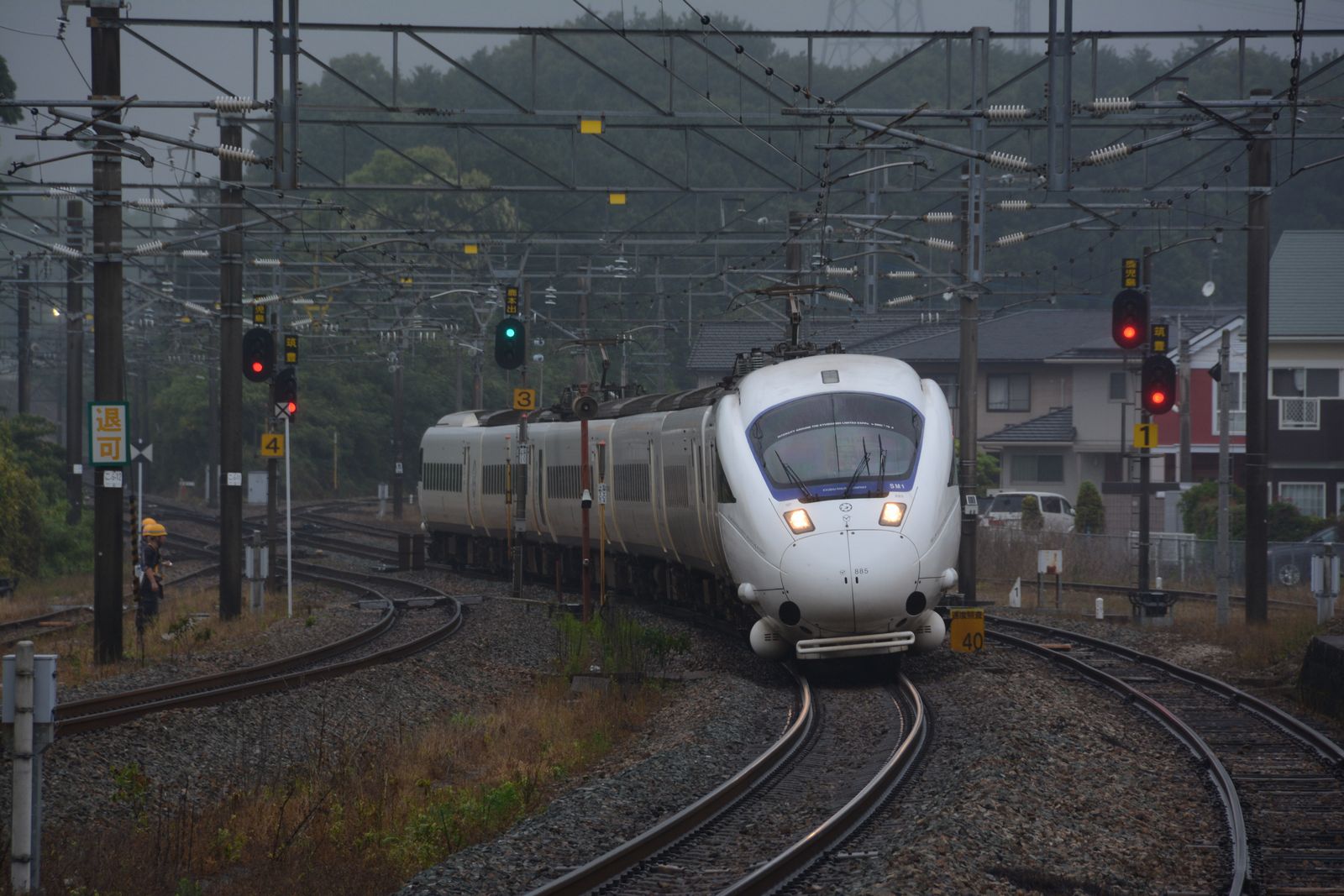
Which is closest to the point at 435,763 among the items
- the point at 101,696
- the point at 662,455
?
the point at 101,696

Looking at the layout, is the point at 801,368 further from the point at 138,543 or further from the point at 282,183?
the point at 138,543

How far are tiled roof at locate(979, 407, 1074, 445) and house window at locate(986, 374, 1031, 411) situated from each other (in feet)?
4.98

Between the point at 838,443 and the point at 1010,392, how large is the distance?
48321 millimetres

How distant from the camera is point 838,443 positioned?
16.7m

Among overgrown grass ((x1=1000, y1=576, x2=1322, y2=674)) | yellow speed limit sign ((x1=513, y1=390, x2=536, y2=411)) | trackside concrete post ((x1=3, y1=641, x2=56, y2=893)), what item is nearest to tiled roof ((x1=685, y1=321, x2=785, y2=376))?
overgrown grass ((x1=1000, y1=576, x2=1322, y2=674))

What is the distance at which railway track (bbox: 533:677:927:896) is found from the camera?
9.29 metres

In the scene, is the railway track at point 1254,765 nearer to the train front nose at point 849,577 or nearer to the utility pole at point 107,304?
the train front nose at point 849,577

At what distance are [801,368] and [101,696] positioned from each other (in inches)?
311

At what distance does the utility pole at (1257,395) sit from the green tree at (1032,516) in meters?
21.1

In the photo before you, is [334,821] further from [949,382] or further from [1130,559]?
[949,382]

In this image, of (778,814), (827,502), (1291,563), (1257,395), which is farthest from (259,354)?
(1291,563)

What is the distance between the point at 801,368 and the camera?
Result: 701 inches

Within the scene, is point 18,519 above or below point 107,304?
below

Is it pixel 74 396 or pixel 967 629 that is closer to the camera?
pixel 967 629
